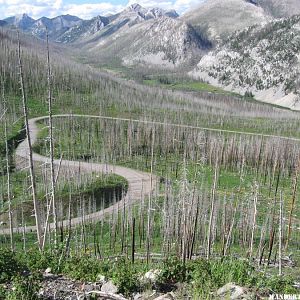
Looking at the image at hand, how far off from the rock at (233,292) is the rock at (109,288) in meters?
3.66

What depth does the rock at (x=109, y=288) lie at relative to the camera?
1434 centimetres

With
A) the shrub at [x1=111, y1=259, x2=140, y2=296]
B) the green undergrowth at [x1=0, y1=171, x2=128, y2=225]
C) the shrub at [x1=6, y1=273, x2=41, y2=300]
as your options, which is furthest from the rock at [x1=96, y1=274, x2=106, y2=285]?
the green undergrowth at [x1=0, y1=171, x2=128, y2=225]

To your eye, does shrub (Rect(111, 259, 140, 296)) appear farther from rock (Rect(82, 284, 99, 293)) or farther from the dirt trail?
the dirt trail

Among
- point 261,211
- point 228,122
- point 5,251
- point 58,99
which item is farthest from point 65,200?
point 228,122

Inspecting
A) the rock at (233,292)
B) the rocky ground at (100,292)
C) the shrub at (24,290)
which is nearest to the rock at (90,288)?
the rocky ground at (100,292)

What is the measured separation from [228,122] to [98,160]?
94.0m

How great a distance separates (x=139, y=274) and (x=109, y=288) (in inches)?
72.6

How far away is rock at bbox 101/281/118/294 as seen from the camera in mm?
14344

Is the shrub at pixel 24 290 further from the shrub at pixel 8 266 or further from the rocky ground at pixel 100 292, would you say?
the shrub at pixel 8 266

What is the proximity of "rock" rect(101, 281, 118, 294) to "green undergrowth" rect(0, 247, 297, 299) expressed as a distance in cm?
15

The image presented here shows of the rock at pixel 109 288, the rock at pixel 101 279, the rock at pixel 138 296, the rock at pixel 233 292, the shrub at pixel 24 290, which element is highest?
the shrub at pixel 24 290

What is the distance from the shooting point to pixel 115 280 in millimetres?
14531

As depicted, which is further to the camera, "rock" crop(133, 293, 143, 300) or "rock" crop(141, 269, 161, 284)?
"rock" crop(141, 269, 161, 284)

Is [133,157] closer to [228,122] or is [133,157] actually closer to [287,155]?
[287,155]
